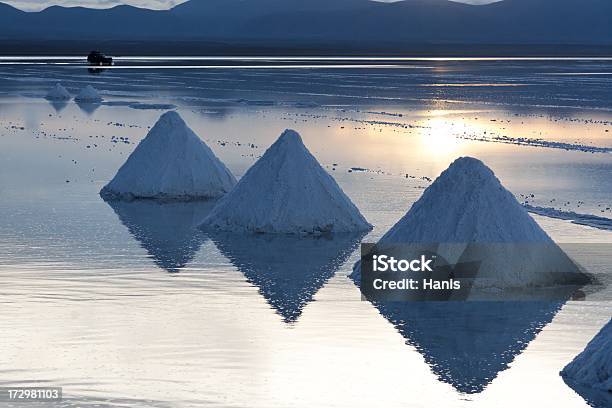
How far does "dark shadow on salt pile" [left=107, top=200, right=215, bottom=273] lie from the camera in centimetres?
2009

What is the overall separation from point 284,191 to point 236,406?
10.2m

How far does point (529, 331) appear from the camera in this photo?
1510cm

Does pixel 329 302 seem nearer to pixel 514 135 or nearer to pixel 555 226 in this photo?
pixel 555 226

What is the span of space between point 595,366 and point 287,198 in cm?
981

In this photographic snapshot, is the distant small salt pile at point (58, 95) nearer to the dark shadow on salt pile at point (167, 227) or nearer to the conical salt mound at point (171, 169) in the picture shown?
the conical salt mound at point (171, 169)

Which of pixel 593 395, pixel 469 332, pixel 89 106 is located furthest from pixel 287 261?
pixel 89 106

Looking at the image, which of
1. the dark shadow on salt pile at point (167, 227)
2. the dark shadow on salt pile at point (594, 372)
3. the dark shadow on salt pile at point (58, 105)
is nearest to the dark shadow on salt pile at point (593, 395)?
the dark shadow on salt pile at point (594, 372)

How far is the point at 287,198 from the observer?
21797mm

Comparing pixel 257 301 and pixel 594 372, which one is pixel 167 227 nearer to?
pixel 257 301

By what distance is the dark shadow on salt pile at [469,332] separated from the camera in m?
13.3

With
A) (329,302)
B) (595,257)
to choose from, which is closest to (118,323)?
(329,302)

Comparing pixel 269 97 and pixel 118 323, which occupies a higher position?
pixel 118 323

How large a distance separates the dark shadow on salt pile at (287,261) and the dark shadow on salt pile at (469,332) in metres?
1.29

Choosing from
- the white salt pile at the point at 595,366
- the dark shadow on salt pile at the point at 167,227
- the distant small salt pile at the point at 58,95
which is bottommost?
the distant small salt pile at the point at 58,95
